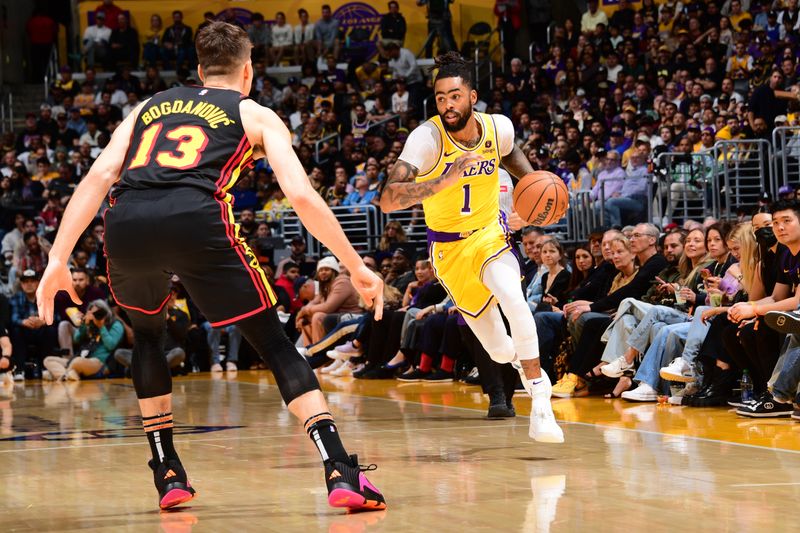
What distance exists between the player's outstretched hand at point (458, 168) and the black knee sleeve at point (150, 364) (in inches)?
83.4

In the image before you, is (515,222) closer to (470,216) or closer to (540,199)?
(540,199)

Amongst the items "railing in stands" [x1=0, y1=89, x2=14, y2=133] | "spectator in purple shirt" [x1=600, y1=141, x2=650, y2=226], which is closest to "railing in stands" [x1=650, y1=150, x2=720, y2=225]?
"spectator in purple shirt" [x1=600, y1=141, x2=650, y2=226]

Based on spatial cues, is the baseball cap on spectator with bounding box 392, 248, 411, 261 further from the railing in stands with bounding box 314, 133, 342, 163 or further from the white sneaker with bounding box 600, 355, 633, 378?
the railing in stands with bounding box 314, 133, 342, 163

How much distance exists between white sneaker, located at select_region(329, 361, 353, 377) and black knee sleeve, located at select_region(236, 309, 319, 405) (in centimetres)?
912

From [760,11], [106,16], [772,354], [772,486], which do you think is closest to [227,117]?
[772,486]

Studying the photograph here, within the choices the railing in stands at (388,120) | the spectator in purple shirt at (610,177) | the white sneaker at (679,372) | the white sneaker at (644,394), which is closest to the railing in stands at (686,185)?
the spectator in purple shirt at (610,177)

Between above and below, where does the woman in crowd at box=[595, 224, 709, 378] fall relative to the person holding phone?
above

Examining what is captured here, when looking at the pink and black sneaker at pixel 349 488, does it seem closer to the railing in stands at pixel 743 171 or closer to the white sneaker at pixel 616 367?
the white sneaker at pixel 616 367

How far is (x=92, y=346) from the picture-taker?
1364 cm

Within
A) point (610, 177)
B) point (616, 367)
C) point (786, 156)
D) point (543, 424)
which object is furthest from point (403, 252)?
point (543, 424)

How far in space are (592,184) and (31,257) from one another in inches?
314

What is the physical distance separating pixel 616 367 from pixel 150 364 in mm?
4990

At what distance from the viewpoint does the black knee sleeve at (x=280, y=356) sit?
414cm

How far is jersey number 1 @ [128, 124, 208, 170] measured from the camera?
4.20 meters
